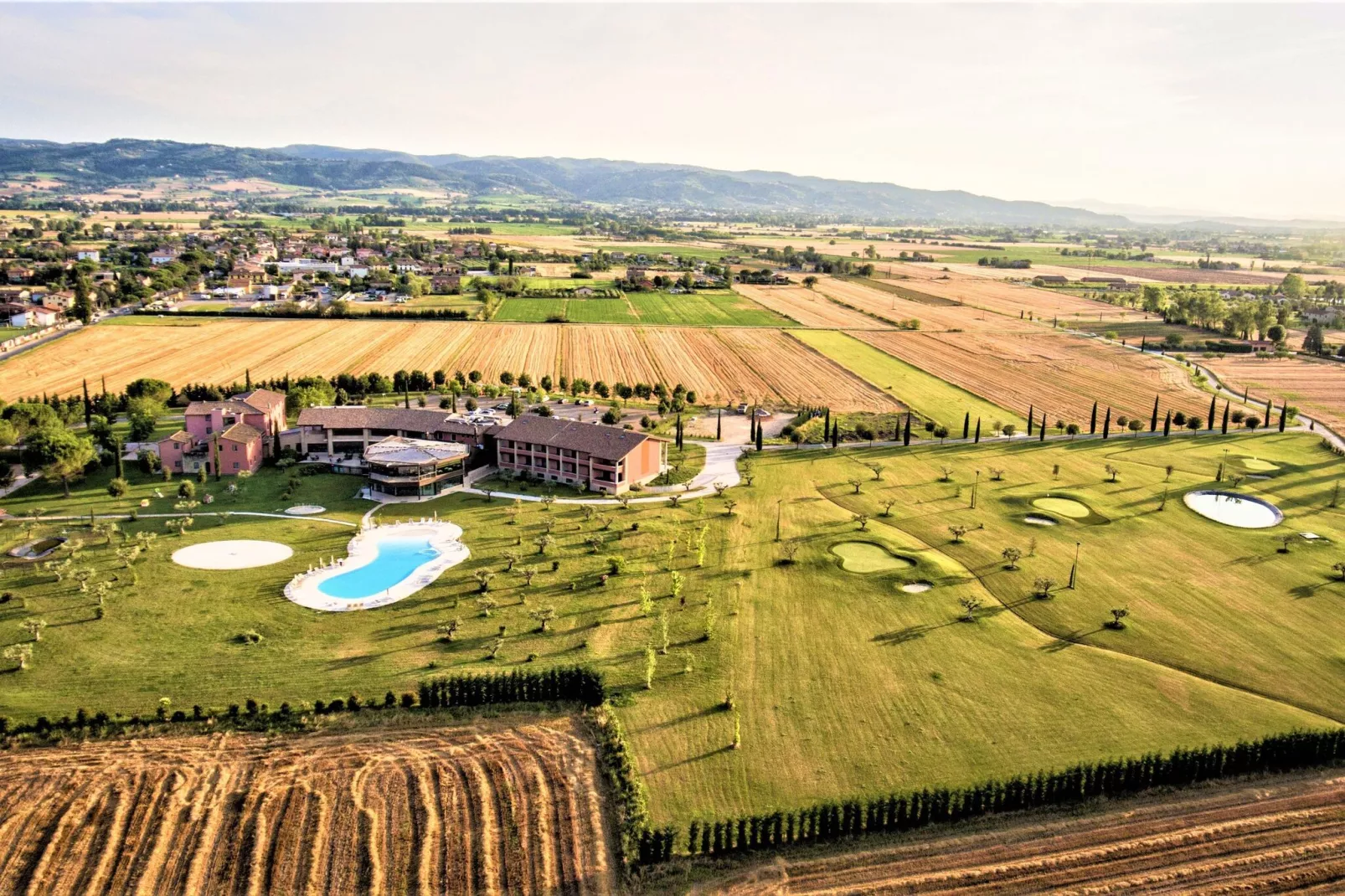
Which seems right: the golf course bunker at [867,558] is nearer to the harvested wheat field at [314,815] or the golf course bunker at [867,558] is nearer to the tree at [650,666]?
the tree at [650,666]

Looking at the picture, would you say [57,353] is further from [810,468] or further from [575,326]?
[810,468]

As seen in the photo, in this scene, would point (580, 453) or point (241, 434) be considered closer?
point (580, 453)

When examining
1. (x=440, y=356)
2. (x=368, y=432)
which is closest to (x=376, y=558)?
(x=368, y=432)

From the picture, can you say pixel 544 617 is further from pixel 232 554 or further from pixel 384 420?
pixel 384 420

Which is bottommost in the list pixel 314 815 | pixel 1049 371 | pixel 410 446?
pixel 314 815

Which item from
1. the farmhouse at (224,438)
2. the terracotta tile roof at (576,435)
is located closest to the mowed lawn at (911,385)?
the terracotta tile roof at (576,435)

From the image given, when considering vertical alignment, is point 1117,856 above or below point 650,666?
below
